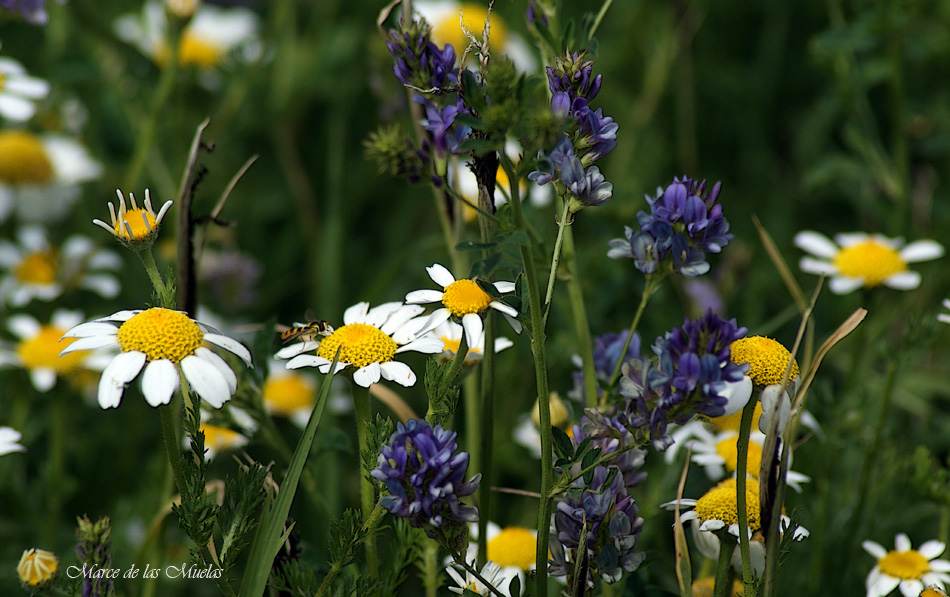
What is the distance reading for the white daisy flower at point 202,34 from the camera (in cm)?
252

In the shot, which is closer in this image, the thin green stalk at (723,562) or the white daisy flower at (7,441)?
the thin green stalk at (723,562)

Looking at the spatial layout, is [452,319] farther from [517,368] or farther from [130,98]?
[130,98]

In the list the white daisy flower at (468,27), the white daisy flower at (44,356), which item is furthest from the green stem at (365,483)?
the white daisy flower at (468,27)

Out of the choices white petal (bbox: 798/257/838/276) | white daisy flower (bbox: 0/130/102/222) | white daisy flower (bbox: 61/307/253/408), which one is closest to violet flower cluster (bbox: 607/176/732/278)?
white daisy flower (bbox: 61/307/253/408)

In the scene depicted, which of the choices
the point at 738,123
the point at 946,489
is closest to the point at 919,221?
the point at 738,123

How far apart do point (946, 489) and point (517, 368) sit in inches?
35.0

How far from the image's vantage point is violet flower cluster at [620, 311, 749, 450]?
2.48 feet

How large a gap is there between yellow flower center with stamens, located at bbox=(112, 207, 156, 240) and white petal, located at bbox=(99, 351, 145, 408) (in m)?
0.12

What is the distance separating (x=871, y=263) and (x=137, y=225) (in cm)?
119

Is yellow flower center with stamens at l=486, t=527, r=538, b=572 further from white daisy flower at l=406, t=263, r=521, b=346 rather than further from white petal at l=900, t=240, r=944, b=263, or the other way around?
white petal at l=900, t=240, r=944, b=263

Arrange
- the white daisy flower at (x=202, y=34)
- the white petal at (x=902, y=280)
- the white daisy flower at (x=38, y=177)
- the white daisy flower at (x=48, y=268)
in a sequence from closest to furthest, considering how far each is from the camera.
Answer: the white petal at (x=902, y=280)
the white daisy flower at (x=48, y=268)
the white daisy flower at (x=38, y=177)
the white daisy flower at (x=202, y=34)

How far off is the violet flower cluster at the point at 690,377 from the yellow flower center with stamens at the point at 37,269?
148cm

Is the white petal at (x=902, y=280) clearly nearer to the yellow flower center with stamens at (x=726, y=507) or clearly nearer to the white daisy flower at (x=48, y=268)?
the yellow flower center with stamens at (x=726, y=507)

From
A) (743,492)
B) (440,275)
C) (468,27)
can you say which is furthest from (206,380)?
(468,27)
